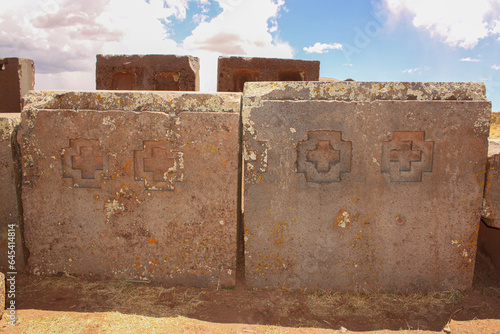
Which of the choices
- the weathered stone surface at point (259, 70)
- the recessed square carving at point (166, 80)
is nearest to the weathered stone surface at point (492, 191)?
the weathered stone surface at point (259, 70)

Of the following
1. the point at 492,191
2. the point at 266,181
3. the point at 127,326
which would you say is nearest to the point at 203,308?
the point at 127,326

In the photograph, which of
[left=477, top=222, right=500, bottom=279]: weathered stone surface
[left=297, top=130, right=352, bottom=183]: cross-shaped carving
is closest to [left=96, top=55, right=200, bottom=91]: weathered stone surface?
[left=297, top=130, right=352, bottom=183]: cross-shaped carving

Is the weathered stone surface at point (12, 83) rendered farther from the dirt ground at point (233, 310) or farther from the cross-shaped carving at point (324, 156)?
the cross-shaped carving at point (324, 156)

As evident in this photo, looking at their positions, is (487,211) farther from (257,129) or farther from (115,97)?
(115,97)

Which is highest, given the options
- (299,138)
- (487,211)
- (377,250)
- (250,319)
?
(299,138)

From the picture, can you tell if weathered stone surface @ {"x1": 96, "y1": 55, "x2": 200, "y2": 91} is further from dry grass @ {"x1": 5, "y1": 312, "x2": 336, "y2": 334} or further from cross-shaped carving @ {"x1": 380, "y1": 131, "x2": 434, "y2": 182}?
dry grass @ {"x1": 5, "y1": 312, "x2": 336, "y2": 334}

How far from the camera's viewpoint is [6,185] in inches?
109

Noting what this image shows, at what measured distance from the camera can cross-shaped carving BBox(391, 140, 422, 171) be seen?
257 cm

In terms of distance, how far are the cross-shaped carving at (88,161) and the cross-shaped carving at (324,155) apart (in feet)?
5.37

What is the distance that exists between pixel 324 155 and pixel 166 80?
18.3 feet

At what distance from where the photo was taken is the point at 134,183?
8.73ft

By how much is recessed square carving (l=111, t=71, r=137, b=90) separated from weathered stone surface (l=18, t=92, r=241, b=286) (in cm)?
482

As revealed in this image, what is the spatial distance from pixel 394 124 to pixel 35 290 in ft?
9.82

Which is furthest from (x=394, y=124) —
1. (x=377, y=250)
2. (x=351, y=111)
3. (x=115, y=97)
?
(x=115, y=97)
